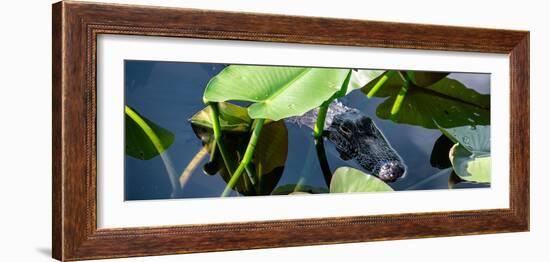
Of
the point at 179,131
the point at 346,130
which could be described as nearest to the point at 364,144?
the point at 346,130

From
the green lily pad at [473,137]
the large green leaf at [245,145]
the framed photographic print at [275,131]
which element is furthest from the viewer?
the green lily pad at [473,137]

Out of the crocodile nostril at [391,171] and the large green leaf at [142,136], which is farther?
the crocodile nostril at [391,171]

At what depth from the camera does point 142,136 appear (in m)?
1.81

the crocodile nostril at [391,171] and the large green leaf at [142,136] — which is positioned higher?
the large green leaf at [142,136]

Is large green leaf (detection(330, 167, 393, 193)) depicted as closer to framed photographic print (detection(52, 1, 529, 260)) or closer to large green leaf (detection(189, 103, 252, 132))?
framed photographic print (detection(52, 1, 529, 260))

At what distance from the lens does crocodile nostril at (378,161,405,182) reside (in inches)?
80.0

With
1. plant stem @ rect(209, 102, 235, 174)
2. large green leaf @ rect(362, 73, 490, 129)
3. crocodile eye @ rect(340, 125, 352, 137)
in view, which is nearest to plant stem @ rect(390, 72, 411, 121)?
large green leaf @ rect(362, 73, 490, 129)

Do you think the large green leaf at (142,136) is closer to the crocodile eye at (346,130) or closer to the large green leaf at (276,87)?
the large green leaf at (276,87)

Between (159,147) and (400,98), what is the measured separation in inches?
22.0

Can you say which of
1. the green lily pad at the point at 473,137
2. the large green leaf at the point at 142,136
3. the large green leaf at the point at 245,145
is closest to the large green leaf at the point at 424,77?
the green lily pad at the point at 473,137

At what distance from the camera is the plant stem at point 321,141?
1.96 m

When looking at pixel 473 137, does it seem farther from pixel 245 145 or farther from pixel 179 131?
pixel 179 131

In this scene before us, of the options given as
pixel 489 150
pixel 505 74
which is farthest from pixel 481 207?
pixel 505 74

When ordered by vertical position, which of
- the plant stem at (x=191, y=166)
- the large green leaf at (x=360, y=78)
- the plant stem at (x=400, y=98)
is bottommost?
the plant stem at (x=191, y=166)
